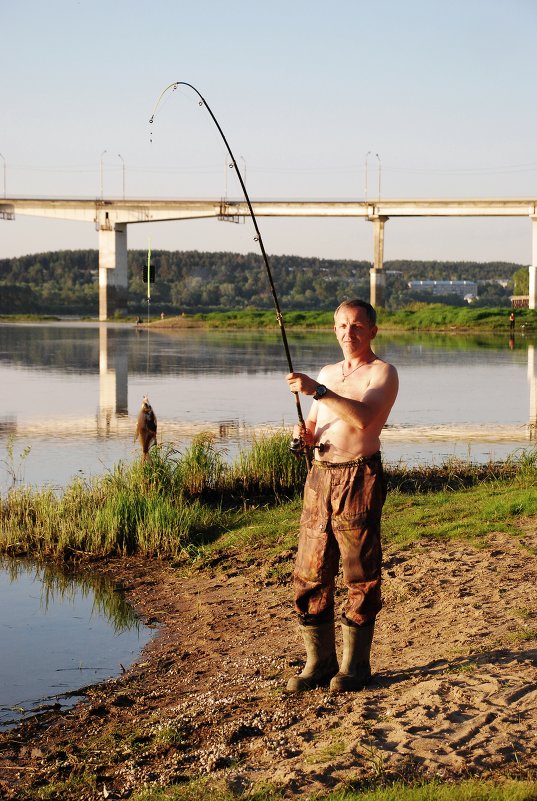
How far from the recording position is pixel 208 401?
26406 millimetres

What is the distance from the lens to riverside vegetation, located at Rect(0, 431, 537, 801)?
5.23 m

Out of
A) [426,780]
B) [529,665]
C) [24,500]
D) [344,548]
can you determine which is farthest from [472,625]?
[24,500]

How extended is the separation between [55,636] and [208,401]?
17.6 m

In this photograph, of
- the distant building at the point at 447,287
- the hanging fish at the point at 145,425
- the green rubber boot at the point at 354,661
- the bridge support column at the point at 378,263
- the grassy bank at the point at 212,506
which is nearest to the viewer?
the green rubber boot at the point at 354,661

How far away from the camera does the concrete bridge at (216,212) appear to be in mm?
86812

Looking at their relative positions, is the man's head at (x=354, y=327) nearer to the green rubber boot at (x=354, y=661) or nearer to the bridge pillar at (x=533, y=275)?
the green rubber boot at (x=354, y=661)

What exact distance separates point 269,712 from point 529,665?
1480 mm

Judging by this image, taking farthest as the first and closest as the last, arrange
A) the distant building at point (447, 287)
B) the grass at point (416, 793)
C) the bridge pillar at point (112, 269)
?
the distant building at point (447, 287) → the bridge pillar at point (112, 269) → the grass at point (416, 793)

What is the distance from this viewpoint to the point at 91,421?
73.3ft

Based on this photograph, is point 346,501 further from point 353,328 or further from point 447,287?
point 447,287

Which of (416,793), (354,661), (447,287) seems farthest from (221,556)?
(447,287)

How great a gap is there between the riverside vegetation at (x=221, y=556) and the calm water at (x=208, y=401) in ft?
7.39

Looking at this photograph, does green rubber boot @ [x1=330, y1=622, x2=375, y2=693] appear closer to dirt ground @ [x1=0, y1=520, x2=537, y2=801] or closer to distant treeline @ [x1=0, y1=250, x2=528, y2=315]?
dirt ground @ [x1=0, y1=520, x2=537, y2=801]

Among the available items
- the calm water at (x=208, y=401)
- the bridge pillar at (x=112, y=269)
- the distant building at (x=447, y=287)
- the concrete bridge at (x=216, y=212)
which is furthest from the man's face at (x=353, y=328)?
the distant building at (x=447, y=287)
